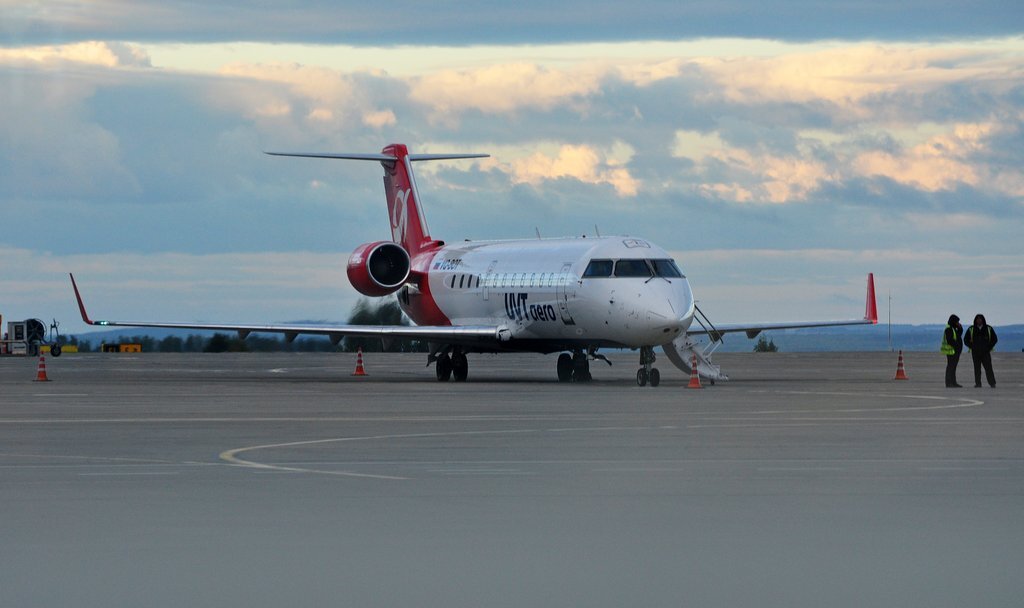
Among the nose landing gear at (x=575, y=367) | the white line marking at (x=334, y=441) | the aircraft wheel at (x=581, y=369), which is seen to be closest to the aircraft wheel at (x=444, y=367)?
the nose landing gear at (x=575, y=367)

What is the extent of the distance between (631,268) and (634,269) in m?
0.09

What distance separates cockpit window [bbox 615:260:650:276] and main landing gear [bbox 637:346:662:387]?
1592 millimetres

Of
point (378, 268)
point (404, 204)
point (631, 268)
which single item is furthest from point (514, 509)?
point (404, 204)

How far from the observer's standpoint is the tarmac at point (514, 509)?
8328 millimetres

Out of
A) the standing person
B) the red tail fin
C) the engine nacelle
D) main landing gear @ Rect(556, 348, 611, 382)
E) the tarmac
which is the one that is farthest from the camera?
the red tail fin

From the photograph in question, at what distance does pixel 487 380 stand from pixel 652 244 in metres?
6.49

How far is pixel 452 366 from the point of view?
41031 millimetres

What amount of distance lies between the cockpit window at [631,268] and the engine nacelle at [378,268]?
25.3 ft

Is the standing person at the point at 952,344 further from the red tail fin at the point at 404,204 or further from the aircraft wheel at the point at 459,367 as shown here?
the red tail fin at the point at 404,204

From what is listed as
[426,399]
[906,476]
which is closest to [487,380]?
[426,399]

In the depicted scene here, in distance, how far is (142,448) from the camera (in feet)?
57.8

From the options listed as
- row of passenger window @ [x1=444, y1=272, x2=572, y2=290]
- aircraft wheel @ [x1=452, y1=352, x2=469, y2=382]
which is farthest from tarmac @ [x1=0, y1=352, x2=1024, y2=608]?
aircraft wheel @ [x1=452, y1=352, x2=469, y2=382]

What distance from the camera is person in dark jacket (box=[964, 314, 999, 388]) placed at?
3562cm

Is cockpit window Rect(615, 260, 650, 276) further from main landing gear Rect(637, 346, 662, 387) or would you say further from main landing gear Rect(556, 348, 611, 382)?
main landing gear Rect(556, 348, 611, 382)
